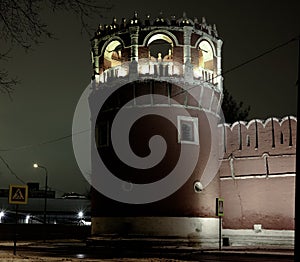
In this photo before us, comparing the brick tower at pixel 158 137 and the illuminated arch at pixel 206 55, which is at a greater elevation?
the illuminated arch at pixel 206 55

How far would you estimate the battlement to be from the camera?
107 feet

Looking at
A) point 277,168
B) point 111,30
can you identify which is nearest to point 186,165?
point 277,168

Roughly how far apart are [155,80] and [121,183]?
6516 millimetres

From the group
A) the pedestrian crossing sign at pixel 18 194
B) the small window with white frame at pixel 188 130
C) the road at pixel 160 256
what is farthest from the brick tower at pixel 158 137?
the pedestrian crossing sign at pixel 18 194

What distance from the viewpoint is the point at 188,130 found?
34.7 meters

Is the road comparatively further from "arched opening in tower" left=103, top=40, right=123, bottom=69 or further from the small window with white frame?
"arched opening in tower" left=103, top=40, right=123, bottom=69

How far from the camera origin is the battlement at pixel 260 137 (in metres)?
32.5

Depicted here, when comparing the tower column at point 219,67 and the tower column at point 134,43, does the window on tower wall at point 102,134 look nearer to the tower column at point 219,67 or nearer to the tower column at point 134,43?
the tower column at point 134,43

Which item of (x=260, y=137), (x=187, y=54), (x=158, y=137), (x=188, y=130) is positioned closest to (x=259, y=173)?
(x=260, y=137)

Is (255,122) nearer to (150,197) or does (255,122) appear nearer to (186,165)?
(186,165)

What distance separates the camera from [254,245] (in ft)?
108

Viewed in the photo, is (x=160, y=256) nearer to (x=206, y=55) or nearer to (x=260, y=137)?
(x=260, y=137)

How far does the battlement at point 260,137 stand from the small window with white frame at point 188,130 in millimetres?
2016

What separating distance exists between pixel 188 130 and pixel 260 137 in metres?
4.27
